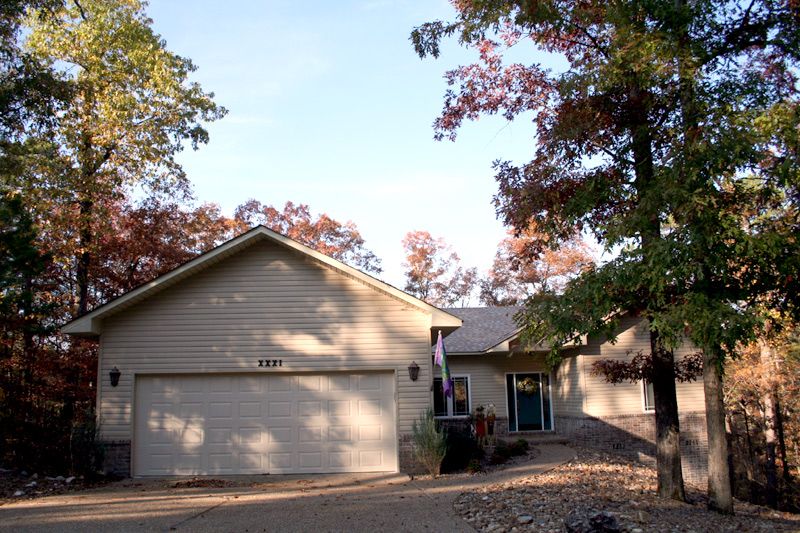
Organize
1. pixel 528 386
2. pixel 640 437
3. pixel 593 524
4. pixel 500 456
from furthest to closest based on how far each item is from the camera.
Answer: pixel 528 386 < pixel 640 437 < pixel 500 456 < pixel 593 524

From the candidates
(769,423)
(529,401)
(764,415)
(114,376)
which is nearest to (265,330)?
(114,376)

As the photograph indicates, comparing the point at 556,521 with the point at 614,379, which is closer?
the point at 556,521

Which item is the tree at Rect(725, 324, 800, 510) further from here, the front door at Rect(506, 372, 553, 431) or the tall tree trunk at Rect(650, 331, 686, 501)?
the tall tree trunk at Rect(650, 331, 686, 501)

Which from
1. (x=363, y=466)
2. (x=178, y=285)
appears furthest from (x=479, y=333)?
(x=178, y=285)

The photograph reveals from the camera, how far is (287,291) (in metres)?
14.7

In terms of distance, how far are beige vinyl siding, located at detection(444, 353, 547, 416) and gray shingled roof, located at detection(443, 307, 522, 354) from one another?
426 millimetres

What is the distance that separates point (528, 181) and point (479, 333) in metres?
13.8

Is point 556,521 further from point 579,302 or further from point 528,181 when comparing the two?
point 528,181

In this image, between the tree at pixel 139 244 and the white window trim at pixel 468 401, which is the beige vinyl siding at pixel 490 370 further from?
the tree at pixel 139 244

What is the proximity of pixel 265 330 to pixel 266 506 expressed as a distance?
16.0ft

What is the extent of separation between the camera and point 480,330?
82.0ft

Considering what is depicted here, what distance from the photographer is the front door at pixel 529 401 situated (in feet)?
74.8

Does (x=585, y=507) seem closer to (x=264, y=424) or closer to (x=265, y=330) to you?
(x=264, y=424)

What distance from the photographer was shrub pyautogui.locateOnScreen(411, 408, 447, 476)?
13.2 meters
